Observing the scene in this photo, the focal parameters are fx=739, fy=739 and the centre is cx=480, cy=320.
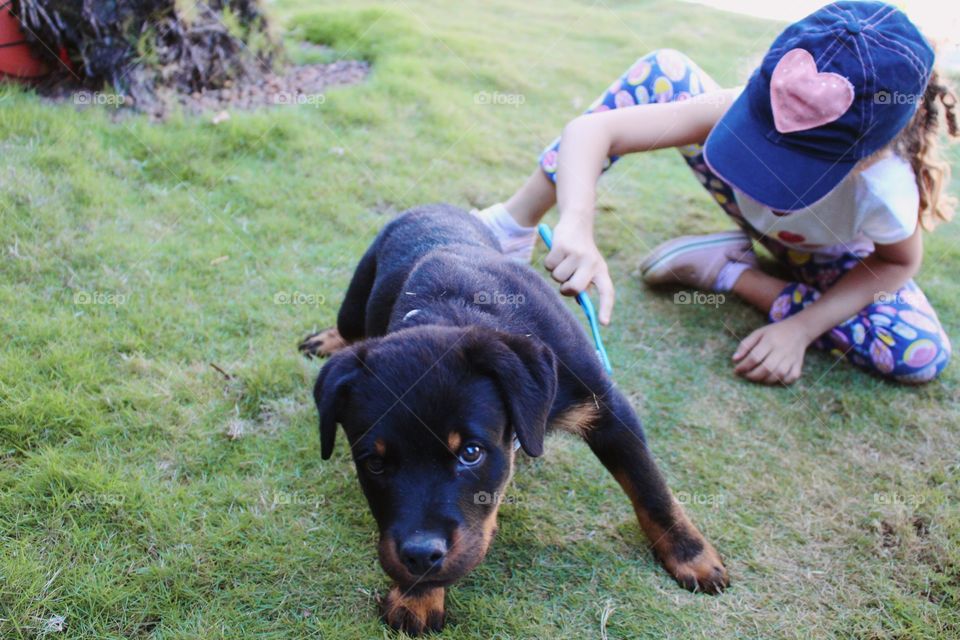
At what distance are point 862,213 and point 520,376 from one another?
2.15 m

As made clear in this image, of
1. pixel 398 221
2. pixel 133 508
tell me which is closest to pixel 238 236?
pixel 398 221

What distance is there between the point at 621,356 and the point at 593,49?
637 cm

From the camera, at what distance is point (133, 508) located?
9.26 ft

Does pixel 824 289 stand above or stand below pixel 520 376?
below

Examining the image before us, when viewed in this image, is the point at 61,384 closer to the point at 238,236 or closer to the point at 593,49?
the point at 238,236

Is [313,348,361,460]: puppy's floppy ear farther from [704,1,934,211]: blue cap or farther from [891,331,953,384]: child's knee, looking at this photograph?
[891,331,953,384]: child's knee

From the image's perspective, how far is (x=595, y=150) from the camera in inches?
135

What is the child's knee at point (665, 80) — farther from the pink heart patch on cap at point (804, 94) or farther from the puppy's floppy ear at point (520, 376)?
the puppy's floppy ear at point (520, 376)

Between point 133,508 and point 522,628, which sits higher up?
point 133,508

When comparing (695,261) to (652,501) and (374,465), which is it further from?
(374,465)

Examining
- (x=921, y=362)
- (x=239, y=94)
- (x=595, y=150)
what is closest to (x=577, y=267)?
(x=595, y=150)

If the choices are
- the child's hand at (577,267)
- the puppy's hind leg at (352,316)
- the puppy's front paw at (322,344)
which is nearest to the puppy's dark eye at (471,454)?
the child's hand at (577,267)

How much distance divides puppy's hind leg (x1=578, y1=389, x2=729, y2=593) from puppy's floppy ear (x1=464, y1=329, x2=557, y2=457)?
0.44m

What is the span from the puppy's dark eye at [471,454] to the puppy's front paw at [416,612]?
1.57 feet
